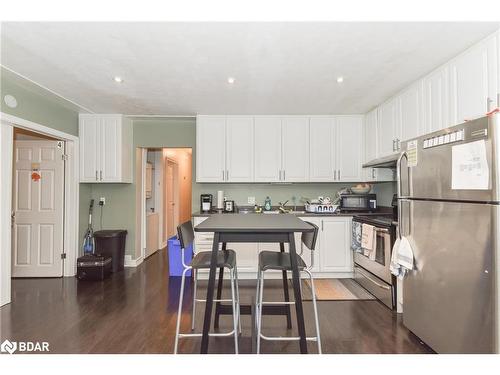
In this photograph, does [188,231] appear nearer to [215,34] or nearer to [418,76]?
[215,34]

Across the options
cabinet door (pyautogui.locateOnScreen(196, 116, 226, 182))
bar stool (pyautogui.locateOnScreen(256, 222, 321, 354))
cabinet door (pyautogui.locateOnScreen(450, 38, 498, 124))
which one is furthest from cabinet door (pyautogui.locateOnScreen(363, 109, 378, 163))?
bar stool (pyautogui.locateOnScreen(256, 222, 321, 354))

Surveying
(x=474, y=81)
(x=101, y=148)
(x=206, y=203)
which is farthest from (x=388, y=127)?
(x=101, y=148)

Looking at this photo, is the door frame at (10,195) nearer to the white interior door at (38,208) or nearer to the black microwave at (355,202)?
the white interior door at (38,208)

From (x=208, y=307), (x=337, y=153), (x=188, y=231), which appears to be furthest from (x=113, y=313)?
(x=337, y=153)

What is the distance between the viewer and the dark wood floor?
2129mm

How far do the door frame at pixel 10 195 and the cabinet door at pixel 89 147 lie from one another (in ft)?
0.26

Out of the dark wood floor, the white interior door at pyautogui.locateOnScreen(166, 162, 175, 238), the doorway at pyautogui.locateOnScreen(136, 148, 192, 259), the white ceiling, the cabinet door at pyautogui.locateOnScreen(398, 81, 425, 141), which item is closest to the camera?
the white ceiling

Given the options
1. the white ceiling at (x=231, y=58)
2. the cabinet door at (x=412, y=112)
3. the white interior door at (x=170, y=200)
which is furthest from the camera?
the white interior door at (x=170, y=200)

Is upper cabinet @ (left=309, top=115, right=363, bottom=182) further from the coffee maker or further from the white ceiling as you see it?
the coffee maker

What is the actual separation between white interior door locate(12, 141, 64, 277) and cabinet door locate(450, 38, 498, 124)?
4.83 metres

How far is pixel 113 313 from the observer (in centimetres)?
271

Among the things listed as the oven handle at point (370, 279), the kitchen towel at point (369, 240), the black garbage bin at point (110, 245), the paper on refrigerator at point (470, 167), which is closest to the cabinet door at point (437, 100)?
the paper on refrigerator at point (470, 167)

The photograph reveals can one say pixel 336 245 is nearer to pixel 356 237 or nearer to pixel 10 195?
pixel 356 237

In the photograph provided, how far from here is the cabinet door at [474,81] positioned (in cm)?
198
